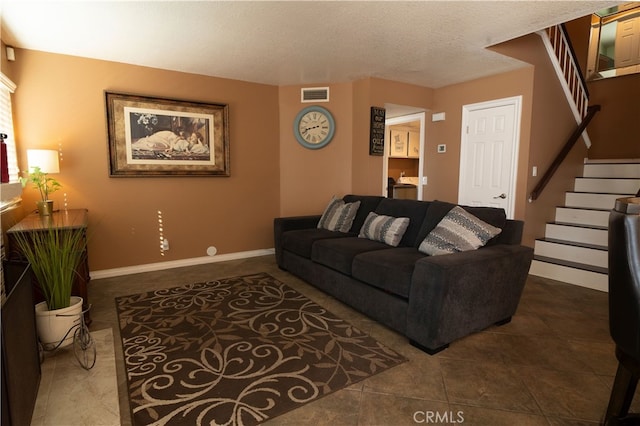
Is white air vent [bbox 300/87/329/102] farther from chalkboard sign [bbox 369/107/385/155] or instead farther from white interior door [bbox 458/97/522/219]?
white interior door [bbox 458/97/522/219]

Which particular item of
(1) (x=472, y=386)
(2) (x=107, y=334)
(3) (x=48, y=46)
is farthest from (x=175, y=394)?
(3) (x=48, y=46)

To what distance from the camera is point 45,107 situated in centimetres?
348

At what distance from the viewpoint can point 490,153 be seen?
4414 millimetres

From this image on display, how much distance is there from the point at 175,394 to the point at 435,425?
137 centimetres

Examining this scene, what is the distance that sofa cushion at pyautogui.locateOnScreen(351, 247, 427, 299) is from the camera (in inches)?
94.0

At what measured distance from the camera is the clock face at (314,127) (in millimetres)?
4773

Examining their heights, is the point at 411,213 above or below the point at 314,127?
below

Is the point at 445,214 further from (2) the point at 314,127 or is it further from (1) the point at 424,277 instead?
(2) the point at 314,127

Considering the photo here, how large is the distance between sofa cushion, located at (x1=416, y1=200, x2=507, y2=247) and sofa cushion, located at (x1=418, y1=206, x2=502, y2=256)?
0.37ft

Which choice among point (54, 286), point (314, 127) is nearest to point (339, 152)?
point (314, 127)

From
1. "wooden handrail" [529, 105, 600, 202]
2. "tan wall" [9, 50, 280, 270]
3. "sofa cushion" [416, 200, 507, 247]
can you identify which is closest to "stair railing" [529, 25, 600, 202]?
"wooden handrail" [529, 105, 600, 202]

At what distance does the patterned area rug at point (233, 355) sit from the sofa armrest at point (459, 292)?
315 millimetres

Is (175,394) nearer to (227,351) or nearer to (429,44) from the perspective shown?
(227,351)

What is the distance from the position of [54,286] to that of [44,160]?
5.53 feet
